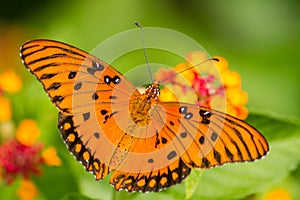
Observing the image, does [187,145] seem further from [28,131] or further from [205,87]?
[28,131]

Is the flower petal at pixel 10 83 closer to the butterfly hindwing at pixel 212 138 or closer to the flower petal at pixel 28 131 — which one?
the flower petal at pixel 28 131

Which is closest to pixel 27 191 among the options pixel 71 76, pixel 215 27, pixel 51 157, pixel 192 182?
pixel 51 157

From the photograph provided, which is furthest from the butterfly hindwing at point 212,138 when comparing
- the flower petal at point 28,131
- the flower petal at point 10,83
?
the flower petal at point 10,83

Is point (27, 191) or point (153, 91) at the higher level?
point (153, 91)

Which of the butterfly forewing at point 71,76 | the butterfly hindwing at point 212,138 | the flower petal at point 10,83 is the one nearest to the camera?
the butterfly hindwing at point 212,138

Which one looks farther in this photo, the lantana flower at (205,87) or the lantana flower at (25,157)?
the lantana flower at (25,157)

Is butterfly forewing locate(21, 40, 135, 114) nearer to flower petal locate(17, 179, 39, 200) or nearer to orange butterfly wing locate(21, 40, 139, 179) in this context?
orange butterfly wing locate(21, 40, 139, 179)

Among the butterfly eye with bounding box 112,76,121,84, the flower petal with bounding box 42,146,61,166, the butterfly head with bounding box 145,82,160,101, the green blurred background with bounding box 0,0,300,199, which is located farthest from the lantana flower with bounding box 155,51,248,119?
the green blurred background with bounding box 0,0,300,199
